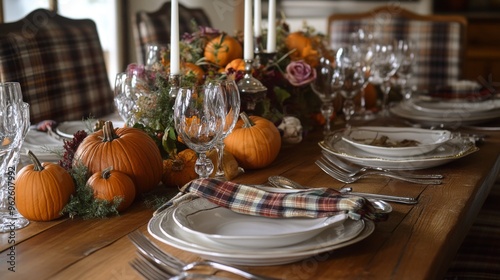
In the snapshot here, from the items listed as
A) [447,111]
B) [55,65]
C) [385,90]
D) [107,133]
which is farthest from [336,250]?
[55,65]

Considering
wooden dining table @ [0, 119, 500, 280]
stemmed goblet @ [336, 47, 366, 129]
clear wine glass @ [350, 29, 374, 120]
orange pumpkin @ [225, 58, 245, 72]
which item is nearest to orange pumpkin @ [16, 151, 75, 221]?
wooden dining table @ [0, 119, 500, 280]

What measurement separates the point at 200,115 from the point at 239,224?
224 mm

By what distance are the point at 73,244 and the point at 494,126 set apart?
1336 millimetres

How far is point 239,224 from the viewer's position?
0.96 m

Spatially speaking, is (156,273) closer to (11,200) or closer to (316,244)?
(316,244)

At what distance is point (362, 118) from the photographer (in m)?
2.03

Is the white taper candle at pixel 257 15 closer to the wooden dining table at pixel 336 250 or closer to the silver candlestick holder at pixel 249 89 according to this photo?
the silver candlestick holder at pixel 249 89

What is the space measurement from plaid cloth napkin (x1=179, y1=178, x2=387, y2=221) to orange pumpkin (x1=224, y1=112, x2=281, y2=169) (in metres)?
0.31

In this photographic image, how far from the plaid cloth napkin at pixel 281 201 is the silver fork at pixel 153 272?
16cm

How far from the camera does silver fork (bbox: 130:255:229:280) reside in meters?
0.79

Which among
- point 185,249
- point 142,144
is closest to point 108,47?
point 142,144

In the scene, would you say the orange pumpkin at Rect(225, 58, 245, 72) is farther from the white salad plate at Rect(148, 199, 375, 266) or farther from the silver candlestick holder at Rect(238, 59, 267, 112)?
the white salad plate at Rect(148, 199, 375, 266)

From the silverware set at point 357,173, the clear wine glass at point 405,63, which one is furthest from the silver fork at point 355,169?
the clear wine glass at point 405,63

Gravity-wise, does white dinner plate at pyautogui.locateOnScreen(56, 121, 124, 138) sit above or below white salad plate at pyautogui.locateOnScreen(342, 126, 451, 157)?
below
